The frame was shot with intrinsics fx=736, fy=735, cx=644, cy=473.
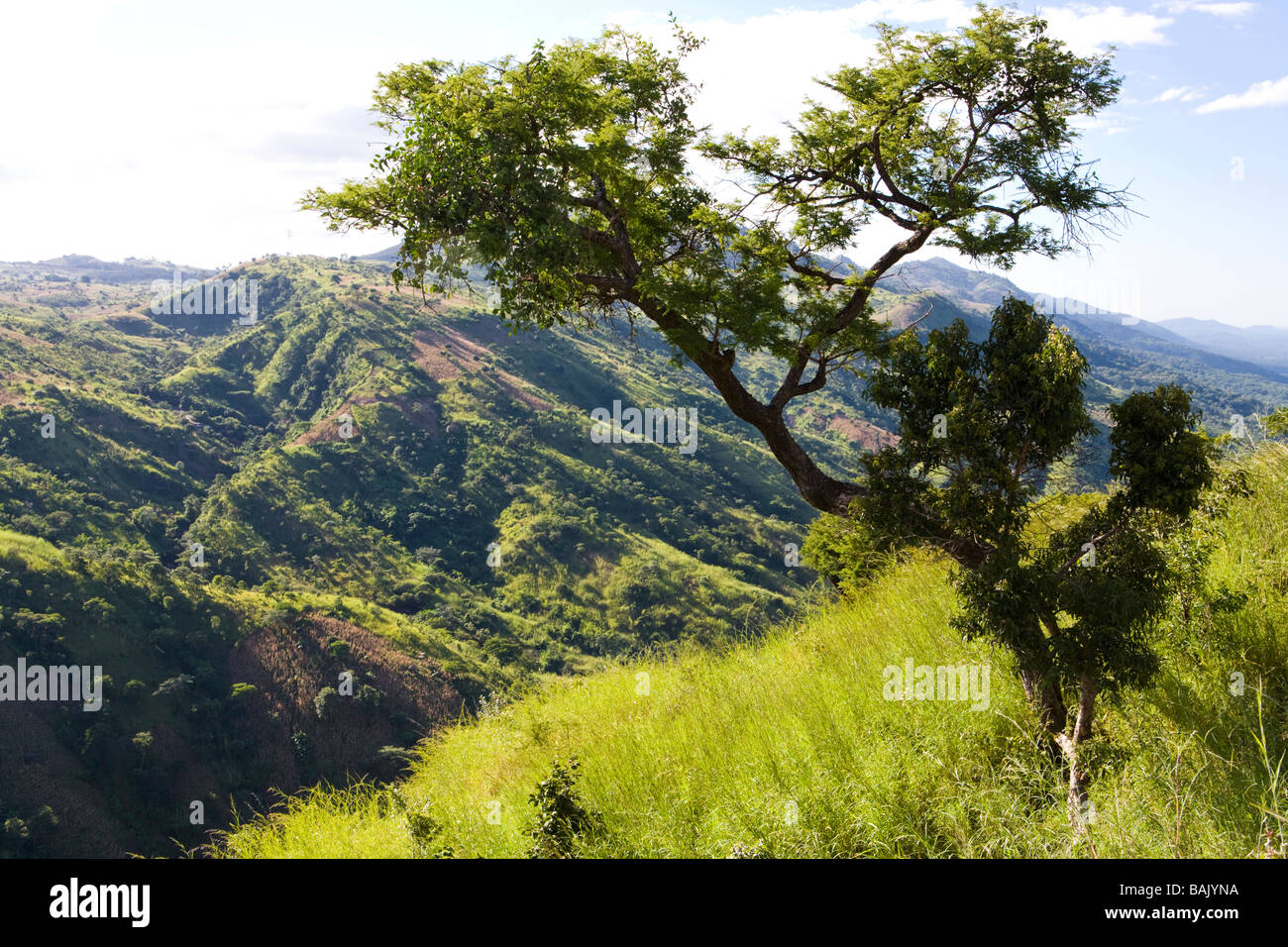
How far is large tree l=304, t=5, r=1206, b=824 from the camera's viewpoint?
15.1 ft

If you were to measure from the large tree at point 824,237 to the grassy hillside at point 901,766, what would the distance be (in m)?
0.57

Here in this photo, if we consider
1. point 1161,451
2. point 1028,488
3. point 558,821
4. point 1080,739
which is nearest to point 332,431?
point 558,821

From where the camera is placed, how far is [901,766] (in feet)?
15.3

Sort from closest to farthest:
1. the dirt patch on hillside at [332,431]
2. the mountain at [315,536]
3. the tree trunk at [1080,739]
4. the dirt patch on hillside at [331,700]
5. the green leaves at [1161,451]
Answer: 1. the tree trunk at [1080,739]
2. the green leaves at [1161,451]
3. the mountain at [315,536]
4. the dirt patch on hillside at [331,700]
5. the dirt patch on hillside at [332,431]

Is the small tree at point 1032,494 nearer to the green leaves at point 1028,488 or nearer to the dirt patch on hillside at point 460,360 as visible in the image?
the green leaves at point 1028,488

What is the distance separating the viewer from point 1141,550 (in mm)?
4371

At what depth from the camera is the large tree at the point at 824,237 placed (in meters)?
4.61

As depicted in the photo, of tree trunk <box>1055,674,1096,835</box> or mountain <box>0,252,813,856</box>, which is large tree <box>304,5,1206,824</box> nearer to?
tree trunk <box>1055,674,1096,835</box>

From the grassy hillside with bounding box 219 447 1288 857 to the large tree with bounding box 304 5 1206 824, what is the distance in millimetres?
574

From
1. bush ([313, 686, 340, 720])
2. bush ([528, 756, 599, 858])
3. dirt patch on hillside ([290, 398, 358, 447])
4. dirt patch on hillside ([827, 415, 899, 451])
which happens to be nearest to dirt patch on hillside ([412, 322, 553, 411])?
dirt patch on hillside ([290, 398, 358, 447])

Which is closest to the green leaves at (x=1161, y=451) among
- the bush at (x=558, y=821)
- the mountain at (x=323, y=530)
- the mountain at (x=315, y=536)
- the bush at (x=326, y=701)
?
Result: the mountain at (x=323, y=530)
